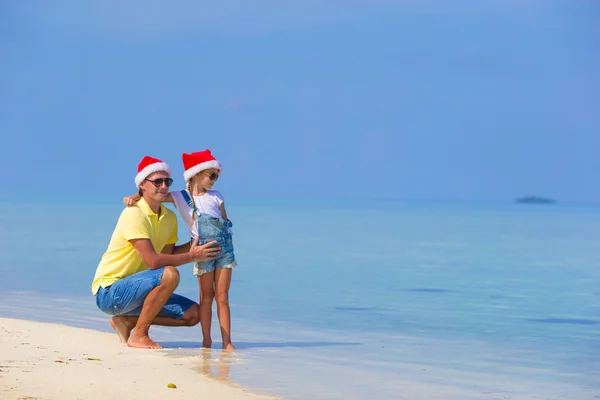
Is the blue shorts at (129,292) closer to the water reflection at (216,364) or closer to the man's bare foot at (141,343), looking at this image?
the man's bare foot at (141,343)

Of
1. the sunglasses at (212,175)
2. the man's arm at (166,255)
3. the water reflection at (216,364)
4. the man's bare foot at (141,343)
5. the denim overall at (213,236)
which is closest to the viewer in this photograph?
the water reflection at (216,364)

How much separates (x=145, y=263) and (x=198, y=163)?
721 millimetres

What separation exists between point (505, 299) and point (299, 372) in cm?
600

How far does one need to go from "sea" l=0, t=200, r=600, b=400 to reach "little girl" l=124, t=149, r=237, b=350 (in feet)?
1.11

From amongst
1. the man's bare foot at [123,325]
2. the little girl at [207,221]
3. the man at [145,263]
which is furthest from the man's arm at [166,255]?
the man's bare foot at [123,325]

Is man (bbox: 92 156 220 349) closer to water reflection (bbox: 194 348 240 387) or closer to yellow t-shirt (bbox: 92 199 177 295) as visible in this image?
yellow t-shirt (bbox: 92 199 177 295)

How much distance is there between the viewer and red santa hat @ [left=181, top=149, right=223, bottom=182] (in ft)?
20.9

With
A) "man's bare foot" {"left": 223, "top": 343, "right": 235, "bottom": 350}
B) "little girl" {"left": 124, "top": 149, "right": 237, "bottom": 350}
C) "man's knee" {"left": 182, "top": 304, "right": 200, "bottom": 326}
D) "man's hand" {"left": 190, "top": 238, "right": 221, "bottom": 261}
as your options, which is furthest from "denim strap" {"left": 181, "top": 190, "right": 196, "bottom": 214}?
"man's bare foot" {"left": 223, "top": 343, "right": 235, "bottom": 350}

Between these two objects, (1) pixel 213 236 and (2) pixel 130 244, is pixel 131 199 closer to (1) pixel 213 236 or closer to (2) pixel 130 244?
(2) pixel 130 244

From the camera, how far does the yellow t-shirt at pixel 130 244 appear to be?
6156 millimetres

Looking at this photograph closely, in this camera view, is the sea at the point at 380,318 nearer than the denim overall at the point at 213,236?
Yes

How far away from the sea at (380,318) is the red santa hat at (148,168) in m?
1.11

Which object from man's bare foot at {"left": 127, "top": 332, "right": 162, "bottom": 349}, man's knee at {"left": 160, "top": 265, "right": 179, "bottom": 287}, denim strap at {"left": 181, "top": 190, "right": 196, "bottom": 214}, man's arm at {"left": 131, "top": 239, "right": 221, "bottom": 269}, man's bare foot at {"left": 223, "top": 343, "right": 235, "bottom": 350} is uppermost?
denim strap at {"left": 181, "top": 190, "right": 196, "bottom": 214}

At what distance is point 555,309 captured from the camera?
1060cm
